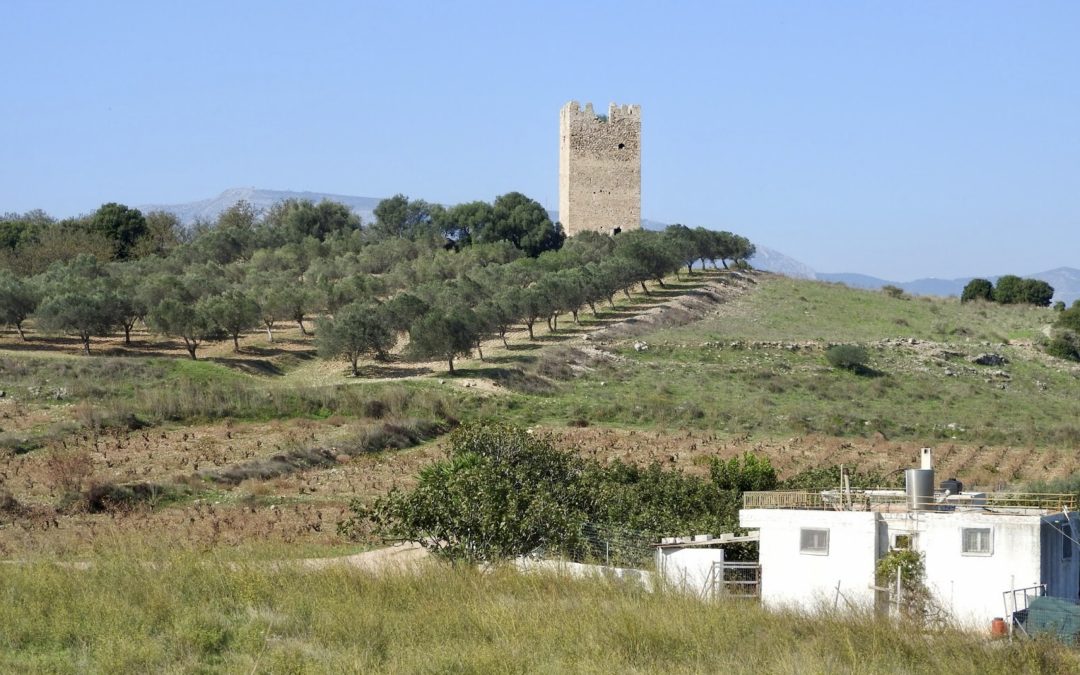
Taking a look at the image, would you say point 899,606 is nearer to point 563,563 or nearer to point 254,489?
point 563,563

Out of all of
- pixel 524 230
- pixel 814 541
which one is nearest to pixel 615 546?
pixel 814 541

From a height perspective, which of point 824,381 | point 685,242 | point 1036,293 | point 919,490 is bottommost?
point 824,381

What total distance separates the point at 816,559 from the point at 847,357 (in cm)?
3633

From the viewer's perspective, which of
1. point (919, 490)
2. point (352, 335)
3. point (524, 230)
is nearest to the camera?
point (919, 490)

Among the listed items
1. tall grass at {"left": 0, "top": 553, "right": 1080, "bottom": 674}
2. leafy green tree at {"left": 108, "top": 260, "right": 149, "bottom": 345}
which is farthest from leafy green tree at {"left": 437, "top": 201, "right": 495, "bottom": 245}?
tall grass at {"left": 0, "top": 553, "right": 1080, "bottom": 674}

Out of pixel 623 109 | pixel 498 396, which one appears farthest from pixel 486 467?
pixel 623 109

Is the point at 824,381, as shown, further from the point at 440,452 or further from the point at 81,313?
the point at 81,313

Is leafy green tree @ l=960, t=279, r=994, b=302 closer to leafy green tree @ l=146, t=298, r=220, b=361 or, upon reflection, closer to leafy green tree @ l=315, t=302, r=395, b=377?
leafy green tree @ l=315, t=302, r=395, b=377

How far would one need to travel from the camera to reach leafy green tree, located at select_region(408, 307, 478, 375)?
158 ft

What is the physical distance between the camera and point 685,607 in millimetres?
16234

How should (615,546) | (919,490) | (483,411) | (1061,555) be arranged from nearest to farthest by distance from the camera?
(1061,555) → (919,490) → (615,546) → (483,411)

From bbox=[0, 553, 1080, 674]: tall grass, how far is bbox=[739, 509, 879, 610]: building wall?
3461mm

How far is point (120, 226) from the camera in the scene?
77938 millimetres

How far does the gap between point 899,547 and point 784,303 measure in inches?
2047
